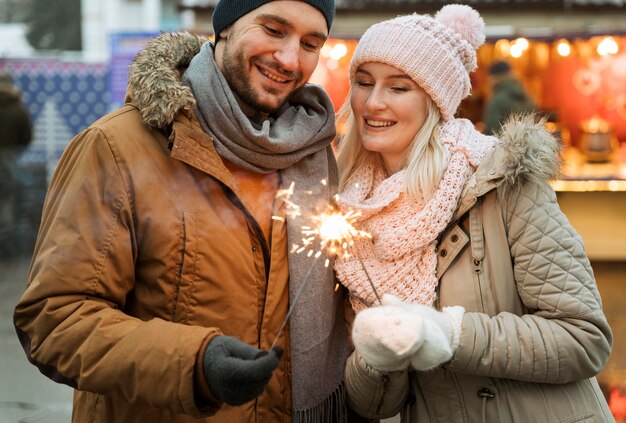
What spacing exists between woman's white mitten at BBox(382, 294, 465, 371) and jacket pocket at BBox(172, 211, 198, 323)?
0.62 m

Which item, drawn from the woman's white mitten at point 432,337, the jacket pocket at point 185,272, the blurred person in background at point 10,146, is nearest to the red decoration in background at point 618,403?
the woman's white mitten at point 432,337

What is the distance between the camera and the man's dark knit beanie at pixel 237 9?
246 centimetres

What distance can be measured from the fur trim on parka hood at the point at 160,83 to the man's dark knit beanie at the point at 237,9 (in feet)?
0.59

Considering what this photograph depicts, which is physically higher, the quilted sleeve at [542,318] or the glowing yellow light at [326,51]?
the glowing yellow light at [326,51]

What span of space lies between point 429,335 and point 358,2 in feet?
26.2

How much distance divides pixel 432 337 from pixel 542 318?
49 centimetres

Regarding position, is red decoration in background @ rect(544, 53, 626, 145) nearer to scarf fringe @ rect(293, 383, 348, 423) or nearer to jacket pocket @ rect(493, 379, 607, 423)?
jacket pocket @ rect(493, 379, 607, 423)

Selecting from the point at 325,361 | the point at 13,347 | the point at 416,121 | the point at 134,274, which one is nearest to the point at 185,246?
the point at 134,274

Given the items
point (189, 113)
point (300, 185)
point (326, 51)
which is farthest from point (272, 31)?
point (326, 51)

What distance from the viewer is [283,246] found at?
2404 millimetres

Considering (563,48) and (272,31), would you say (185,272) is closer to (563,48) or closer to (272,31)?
(272,31)

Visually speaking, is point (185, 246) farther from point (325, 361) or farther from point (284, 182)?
point (325, 361)

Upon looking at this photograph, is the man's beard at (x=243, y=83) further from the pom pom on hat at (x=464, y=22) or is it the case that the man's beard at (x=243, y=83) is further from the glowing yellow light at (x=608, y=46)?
the glowing yellow light at (x=608, y=46)

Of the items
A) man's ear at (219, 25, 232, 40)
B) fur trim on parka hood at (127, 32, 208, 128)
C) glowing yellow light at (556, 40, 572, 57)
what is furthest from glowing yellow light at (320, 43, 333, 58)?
fur trim on parka hood at (127, 32, 208, 128)
